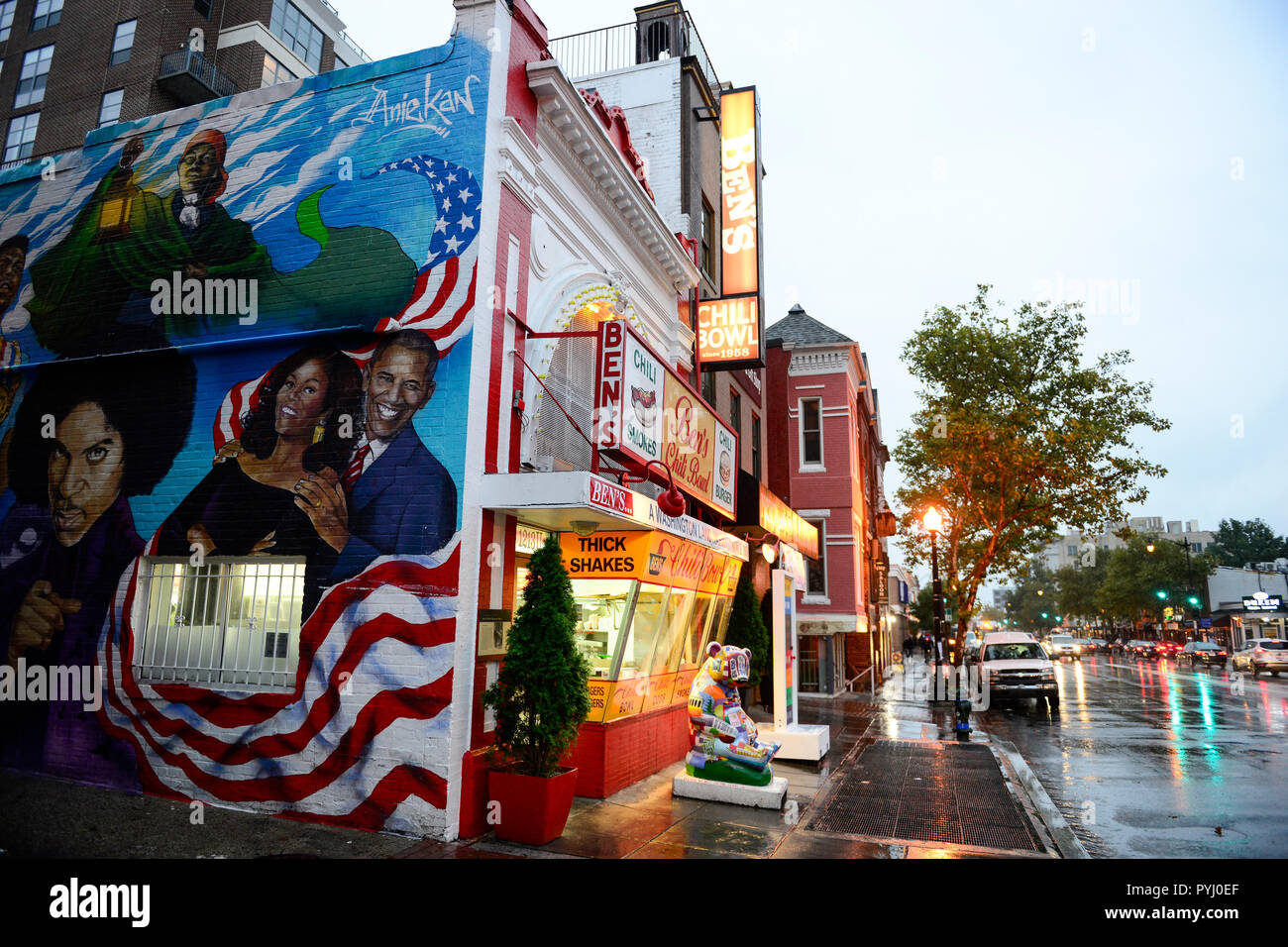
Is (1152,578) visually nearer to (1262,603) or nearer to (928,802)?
(1262,603)

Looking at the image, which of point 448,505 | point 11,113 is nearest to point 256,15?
point 11,113

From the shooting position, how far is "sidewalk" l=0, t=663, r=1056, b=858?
22.1 ft

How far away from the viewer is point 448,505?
25.2ft

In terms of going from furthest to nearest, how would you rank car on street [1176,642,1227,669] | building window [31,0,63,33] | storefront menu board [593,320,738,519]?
Answer: car on street [1176,642,1227,669], building window [31,0,63,33], storefront menu board [593,320,738,519]

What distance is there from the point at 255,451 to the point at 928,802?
9291mm

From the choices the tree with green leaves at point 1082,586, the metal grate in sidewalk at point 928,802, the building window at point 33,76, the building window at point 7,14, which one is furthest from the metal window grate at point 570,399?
the tree with green leaves at point 1082,586

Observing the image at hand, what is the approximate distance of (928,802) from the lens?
9.75 m

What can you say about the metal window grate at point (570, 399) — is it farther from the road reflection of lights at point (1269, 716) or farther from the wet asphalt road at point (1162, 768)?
the road reflection of lights at point (1269, 716)

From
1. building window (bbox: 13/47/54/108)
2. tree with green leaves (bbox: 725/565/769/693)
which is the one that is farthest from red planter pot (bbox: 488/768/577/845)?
building window (bbox: 13/47/54/108)

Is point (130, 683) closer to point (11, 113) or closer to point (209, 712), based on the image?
point (209, 712)

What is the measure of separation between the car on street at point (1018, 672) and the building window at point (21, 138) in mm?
39835

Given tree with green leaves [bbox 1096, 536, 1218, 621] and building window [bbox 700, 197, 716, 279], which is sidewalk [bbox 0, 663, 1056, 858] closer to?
building window [bbox 700, 197, 716, 279]
